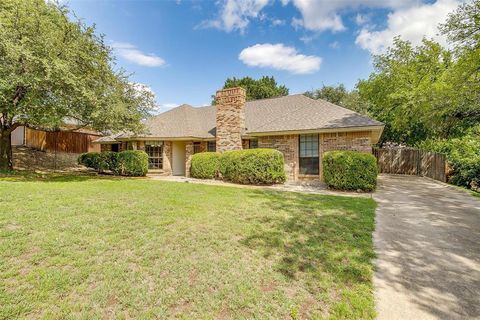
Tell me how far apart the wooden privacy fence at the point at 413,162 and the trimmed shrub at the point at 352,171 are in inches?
280

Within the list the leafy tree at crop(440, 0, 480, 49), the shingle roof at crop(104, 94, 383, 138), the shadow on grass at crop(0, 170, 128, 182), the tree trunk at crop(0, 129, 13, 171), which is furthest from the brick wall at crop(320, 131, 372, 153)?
the tree trunk at crop(0, 129, 13, 171)

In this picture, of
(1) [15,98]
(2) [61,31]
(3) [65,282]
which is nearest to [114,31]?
(2) [61,31]

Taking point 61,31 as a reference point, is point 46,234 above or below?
below

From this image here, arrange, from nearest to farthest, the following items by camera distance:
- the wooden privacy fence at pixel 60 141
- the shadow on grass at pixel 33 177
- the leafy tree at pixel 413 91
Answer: the shadow on grass at pixel 33 177 → the leafy tree at pixel 413 91 → the wooden privacy fence at pixel 60 141

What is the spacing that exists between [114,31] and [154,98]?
376cm

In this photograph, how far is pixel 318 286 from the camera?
322 cm

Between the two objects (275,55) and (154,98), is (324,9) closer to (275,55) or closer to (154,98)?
(154,98)

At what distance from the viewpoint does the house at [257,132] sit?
12125 millimetres

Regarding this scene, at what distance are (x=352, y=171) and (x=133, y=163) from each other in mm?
11950

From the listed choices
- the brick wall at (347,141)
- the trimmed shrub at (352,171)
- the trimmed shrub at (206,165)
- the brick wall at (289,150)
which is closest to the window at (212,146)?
the trimmed shrub at (206,165)

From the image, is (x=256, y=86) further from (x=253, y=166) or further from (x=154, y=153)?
(x=253, y=166)

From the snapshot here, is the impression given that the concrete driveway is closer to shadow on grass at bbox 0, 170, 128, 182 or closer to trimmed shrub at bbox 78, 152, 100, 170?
shadow on grass at bbox 0, 170, 128, 182

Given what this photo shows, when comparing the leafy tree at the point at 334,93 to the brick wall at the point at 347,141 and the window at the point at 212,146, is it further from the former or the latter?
the brick wall at the point at 347,141

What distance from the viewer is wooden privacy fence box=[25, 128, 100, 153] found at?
66.4 feet
